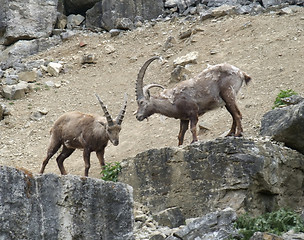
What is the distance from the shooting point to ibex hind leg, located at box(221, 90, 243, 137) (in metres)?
11.8

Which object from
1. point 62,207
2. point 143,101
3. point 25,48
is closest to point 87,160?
point 143,101

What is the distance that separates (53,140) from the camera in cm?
1406

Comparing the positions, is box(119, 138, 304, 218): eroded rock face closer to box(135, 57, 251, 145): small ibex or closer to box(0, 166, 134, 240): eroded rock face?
box(135, 57, 251, 145): small ibex

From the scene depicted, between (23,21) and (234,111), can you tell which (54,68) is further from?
(234,111)

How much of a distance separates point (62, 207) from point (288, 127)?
21.2ft

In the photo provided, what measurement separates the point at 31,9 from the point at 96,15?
2.73 metres

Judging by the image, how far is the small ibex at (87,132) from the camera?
42.6 feet

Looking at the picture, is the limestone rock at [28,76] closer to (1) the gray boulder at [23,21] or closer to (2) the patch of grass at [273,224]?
(1) the gray boulder at [23,21]

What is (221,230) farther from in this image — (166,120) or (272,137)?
Result: (166,120)

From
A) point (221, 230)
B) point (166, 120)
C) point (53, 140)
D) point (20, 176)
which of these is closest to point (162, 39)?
point (166, 120)

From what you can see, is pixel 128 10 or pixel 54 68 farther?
pixel 128 10

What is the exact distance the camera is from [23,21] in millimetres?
25062

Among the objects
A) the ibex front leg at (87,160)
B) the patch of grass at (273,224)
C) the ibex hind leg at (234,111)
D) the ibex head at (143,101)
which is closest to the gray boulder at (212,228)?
the patch of grass at (273,224)

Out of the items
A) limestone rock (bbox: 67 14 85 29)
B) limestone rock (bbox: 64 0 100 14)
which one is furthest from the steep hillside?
limestone rock (bbox: 64 0 100 14)
